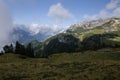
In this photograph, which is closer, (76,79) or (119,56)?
(76,79)

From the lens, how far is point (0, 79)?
4872 cm

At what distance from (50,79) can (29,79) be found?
190 inches

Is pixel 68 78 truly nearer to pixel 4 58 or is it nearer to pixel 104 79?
pixel 104 79

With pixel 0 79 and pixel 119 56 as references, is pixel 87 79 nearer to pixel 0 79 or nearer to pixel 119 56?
pixel 0 79

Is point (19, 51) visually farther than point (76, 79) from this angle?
Yes

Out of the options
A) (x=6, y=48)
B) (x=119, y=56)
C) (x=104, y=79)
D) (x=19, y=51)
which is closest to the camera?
(x=104, y=79)

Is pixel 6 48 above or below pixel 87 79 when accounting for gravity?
above

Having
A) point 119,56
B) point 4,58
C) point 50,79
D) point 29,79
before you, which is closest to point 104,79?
point 50,79

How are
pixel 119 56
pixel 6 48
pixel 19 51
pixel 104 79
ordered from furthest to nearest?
pixel 6 48 < pixel 19 51 < pixel 119 56 < pixel 104 79

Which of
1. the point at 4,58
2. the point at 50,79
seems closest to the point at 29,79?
the point at 50,79

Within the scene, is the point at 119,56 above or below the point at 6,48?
below

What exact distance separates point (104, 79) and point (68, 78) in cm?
790

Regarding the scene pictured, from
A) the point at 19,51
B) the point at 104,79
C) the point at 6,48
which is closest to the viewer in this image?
the point at 104,79

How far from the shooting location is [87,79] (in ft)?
153
